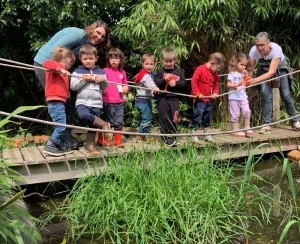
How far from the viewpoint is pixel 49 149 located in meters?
3.64

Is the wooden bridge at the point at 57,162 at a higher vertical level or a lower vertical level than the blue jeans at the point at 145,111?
lower

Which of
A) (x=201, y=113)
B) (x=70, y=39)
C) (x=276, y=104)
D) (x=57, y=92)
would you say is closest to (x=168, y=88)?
(x=201, y=113)

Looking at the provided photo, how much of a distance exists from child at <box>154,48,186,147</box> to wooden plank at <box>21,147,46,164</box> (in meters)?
1.34

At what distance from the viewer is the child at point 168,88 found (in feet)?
13.8

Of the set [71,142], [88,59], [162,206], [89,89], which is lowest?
[162,206]

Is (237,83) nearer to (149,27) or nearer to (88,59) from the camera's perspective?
(149,27)

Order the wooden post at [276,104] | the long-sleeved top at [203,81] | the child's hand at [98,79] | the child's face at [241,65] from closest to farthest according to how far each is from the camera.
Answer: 1. the child's hand at [98,79]
2. the long-sleeved top at [203,81]
3. the child's face at [241,65]
4. the wooden post at [276,104]

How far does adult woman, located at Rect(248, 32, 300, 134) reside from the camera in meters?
4.74

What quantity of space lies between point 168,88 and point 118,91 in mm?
553

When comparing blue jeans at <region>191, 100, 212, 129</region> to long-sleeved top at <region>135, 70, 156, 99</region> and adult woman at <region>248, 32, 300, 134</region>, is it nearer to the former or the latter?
long-sleeved top at <region>135, 70, 156, 99</region>

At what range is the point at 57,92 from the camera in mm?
3564

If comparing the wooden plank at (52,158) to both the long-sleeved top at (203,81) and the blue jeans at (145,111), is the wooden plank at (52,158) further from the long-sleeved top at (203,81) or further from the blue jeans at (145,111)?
the long-sleeved top at (203,81)

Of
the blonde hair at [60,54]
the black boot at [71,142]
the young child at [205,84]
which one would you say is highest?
the blonde hair at [60,54]

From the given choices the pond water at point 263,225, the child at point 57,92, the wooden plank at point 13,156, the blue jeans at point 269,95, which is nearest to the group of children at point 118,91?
the child at point 57,92
